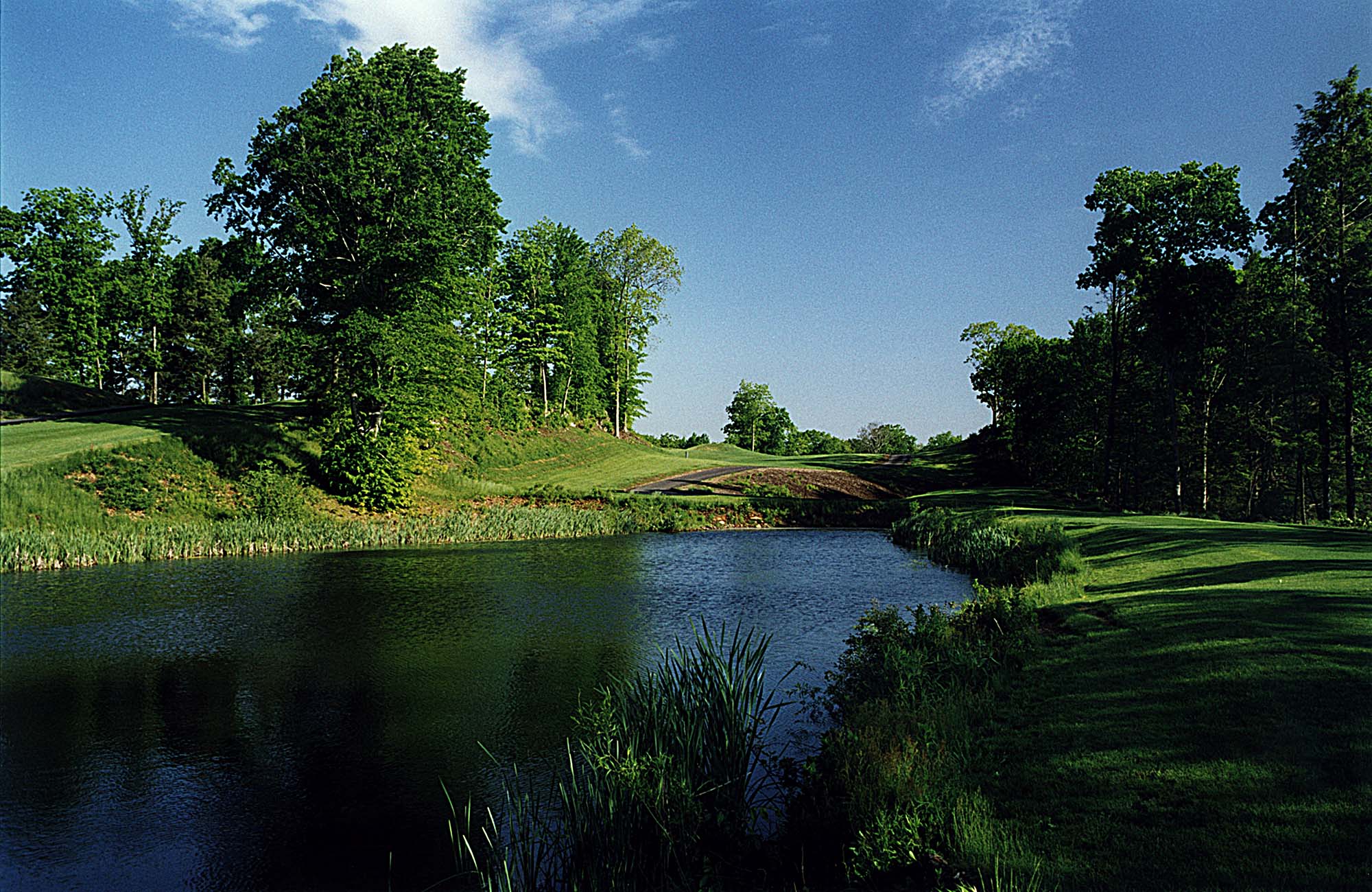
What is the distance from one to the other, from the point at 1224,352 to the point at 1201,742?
1421 inches

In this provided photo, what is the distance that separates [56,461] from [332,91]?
1621cm

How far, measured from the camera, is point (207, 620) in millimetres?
15078

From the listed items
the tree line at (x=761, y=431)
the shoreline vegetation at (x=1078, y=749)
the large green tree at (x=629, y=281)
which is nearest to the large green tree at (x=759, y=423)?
the tree line at (x=761, y=431)

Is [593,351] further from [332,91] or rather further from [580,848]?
[580,848]

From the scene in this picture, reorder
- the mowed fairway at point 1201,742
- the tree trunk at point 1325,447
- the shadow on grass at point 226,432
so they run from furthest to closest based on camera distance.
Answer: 1. the shadow on grass at point 226,432
2. the tree trunk at point 1325,447
3. the mowed fairway at point 1201,742

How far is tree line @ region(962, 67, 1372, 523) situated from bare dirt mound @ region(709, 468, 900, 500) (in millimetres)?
10470

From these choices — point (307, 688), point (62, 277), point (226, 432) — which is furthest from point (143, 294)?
point (307, 688)

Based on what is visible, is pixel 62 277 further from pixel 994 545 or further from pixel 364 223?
pixel 994 545

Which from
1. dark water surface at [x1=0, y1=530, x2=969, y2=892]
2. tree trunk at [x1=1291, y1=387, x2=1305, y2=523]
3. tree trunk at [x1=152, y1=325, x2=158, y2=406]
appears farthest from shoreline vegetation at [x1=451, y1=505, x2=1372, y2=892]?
tree trunk at [x1=152, y1=325, x2=158, y2=406]

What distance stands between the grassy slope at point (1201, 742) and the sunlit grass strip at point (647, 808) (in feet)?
7.37

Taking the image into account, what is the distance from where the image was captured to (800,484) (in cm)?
4388

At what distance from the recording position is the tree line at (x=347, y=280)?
28.8 metres

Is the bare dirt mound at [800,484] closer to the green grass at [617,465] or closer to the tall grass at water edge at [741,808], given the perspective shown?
the green grass at [617,465]

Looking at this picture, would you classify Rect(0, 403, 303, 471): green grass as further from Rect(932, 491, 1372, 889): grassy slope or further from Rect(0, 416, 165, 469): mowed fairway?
Rect(932, 491, 1372, 889): grassy slope
